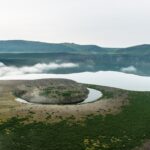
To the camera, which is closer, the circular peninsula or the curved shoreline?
the circular peninsula

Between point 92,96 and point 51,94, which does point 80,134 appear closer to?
point 51,94

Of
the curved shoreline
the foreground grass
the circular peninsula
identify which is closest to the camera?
the foreground grass

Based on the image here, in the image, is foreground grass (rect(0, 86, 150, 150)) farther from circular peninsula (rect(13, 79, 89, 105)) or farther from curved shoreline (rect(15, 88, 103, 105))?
circular peninsula (rect(13, 79, 89, 105))

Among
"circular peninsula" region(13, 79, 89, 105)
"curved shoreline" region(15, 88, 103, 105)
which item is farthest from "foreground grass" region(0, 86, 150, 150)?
"circular peninsula" region(13, 79, 89, 105)

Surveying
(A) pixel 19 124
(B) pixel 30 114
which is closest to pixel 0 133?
(A) pixel 19 124

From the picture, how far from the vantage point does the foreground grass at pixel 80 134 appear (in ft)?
215

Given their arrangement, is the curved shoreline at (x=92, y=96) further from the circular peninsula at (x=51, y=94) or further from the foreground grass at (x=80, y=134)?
the foreground grass at (x=80, y=134)

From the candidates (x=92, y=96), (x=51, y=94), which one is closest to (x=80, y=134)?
(x=51, y=94)

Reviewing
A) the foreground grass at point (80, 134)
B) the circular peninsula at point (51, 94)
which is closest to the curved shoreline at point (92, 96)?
the circular peninsula at point (51, 94)

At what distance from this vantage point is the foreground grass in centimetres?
6562

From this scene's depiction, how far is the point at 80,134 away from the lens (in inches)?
2835

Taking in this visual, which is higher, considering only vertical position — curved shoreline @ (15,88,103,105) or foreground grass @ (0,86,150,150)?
curved shoreline @ (15,88,103,105)

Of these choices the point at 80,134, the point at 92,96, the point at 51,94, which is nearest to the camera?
the point at 80,134

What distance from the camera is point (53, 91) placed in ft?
367
